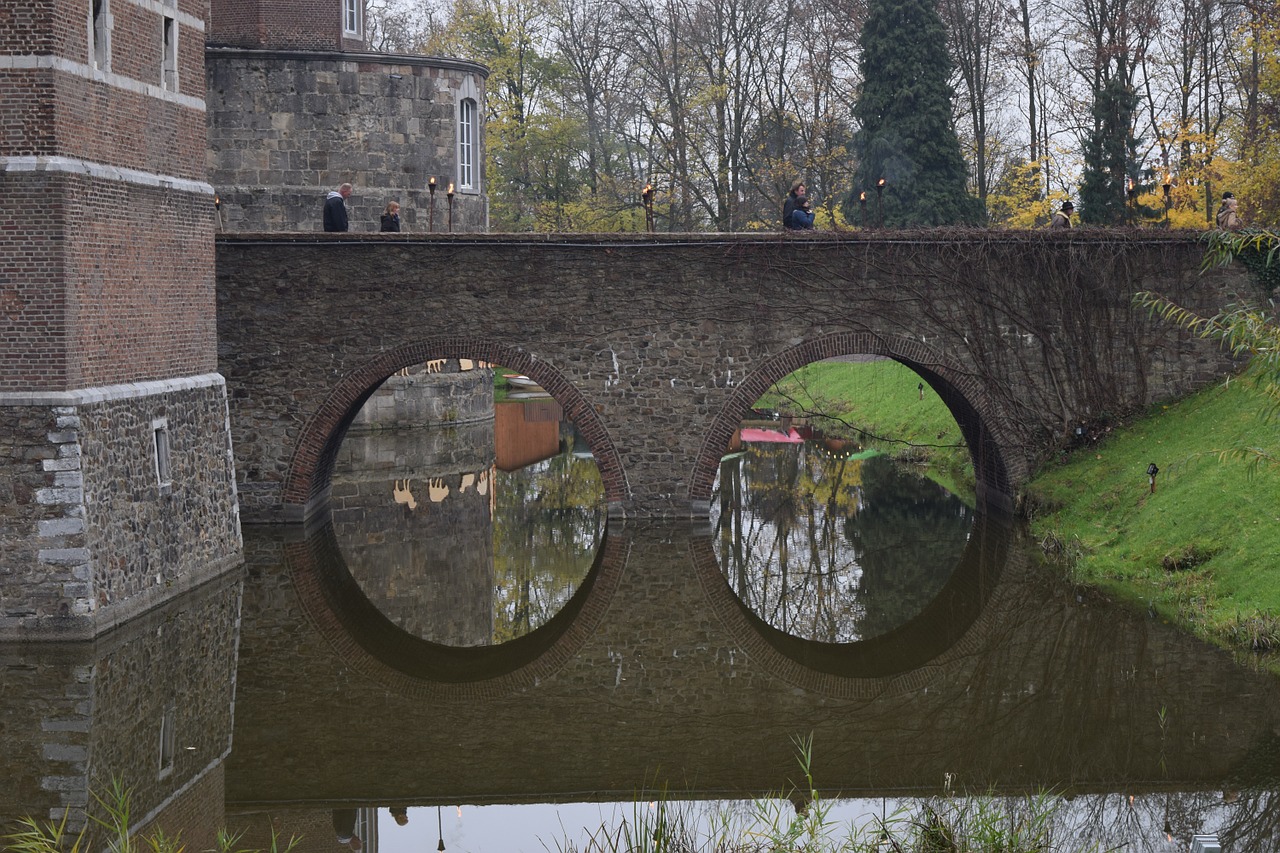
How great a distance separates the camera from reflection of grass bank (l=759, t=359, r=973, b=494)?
2759cm

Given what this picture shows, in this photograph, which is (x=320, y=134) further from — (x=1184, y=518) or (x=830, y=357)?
(x=1184, y=518)

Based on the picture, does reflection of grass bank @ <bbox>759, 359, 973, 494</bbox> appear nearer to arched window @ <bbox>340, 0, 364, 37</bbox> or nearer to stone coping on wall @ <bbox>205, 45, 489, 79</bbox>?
stone coping on wall @ <bbox>205, 45, 489, 79</bbox>

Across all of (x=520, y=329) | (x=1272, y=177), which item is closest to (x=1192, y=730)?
(x=520, y=329)

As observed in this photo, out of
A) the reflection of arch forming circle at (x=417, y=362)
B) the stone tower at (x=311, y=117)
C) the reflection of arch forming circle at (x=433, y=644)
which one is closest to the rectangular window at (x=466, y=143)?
the stone tower at (x=311, y=117)

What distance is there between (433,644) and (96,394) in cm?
440

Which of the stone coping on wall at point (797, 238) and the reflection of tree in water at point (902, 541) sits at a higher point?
the stone coping on wall at point (797, 238)

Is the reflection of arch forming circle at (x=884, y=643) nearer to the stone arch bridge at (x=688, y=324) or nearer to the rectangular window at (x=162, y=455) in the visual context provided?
the stone arch bridge at (x=688, y=324)

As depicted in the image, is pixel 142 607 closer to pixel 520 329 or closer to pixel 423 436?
pixel 520 329

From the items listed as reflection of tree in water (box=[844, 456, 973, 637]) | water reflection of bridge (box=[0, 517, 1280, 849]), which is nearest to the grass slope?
reflection of tree in water (box=[844, 456, 973, 637])

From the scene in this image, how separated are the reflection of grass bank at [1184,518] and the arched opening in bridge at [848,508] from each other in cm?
173

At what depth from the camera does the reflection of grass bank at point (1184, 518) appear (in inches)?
578

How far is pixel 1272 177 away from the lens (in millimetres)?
27266

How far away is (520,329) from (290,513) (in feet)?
14.1

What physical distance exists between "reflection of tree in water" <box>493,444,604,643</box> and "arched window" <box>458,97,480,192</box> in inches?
236
